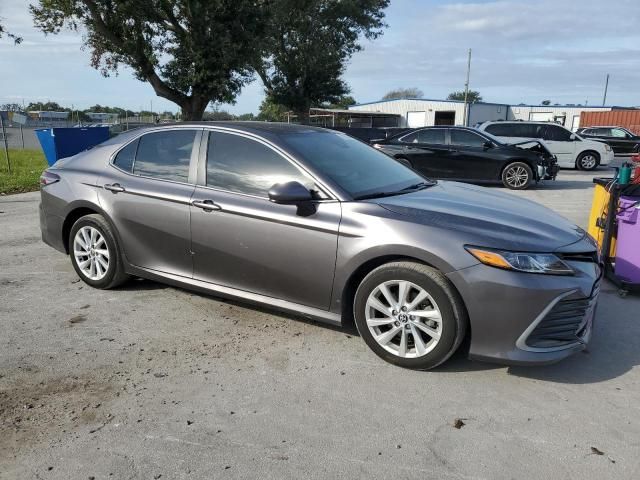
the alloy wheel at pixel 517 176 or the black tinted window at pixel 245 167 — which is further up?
the black tinted window at pixel 245 167

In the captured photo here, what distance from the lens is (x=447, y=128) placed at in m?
13.1

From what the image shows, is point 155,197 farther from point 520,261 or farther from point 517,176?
point 517,176

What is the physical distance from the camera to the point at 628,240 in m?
4.86

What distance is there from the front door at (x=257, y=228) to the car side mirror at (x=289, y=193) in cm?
9

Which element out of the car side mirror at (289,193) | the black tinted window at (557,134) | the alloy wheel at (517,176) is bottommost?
the alloy wheel at (517,176)

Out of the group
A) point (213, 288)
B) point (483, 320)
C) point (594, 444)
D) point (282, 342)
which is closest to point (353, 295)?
point (282, 342)

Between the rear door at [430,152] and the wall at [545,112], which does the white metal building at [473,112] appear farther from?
the rear door at [430,152]

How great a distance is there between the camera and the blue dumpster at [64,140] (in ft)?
42.4

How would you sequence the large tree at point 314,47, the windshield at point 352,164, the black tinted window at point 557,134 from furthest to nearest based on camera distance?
1. the large tree at point 314,47
2. the black tinted window at point 557,134
3. the windshield at point 352,164

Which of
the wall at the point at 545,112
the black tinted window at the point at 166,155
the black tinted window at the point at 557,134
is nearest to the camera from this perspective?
the black tinted window at the point at 166,155

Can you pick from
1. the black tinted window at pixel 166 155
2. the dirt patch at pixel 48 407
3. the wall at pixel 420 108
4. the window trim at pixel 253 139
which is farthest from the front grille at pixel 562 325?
the wall at pixel 420 108

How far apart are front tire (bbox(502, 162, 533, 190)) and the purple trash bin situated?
811 cm

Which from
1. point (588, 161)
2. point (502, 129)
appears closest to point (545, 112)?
point (588, 161)

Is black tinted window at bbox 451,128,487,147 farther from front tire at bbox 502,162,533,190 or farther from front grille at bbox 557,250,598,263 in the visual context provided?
front grille at bbox 557,250,598,263
